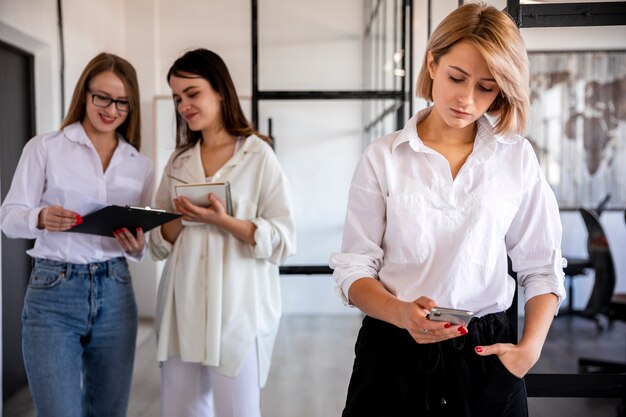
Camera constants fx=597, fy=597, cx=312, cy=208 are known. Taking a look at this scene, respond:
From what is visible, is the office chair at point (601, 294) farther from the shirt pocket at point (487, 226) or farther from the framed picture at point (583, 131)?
the shirt pocket at point (487, 226)

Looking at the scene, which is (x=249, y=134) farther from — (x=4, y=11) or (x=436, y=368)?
(x=4, y=11)

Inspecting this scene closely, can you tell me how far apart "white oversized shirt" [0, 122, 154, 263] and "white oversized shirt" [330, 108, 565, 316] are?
843mm

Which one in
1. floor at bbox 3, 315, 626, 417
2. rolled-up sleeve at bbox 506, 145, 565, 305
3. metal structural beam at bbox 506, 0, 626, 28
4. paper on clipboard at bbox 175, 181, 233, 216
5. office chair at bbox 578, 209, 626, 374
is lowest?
floor at bbox 3, 315, 626, 417

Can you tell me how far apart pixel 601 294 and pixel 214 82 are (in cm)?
296

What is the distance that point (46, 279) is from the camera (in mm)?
1683

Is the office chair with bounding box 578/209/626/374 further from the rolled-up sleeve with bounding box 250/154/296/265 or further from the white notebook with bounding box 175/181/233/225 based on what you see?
the white notebook with bounding box 175/181/233/225

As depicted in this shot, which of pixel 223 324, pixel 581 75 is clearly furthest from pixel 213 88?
pixel 581 75

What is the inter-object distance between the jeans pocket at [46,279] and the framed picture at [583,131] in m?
4.43

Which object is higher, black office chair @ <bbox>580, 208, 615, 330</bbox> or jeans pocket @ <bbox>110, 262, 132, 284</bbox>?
jeans pocket @ <bbox>110, 262, 132, 284</bbox>

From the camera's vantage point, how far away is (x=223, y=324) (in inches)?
69.4

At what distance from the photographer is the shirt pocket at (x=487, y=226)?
112 centimetres

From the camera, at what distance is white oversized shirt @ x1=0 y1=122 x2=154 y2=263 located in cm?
171

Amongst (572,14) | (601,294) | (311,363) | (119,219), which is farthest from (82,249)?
(601,294)

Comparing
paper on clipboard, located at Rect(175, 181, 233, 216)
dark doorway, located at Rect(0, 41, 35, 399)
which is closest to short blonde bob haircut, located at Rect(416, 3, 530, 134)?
paper on clipboard, located at Rect(175, 181, 233, 216)
